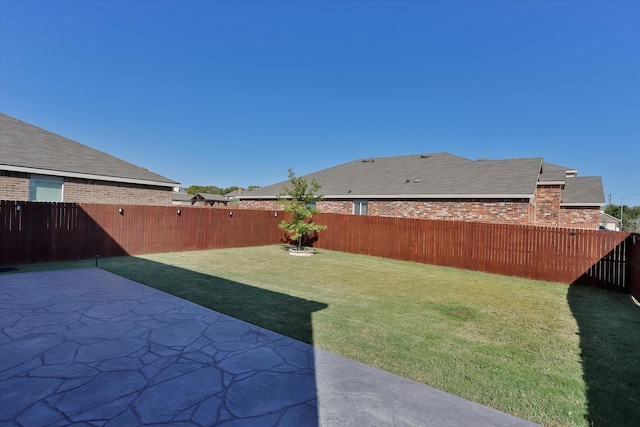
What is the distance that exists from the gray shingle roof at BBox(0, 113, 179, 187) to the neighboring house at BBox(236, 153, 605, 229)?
9.06 meters

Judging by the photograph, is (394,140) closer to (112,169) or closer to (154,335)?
(112,169)

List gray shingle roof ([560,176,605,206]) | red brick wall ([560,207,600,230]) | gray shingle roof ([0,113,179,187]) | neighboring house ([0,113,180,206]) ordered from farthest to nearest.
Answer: red brick wall ([560,207,600,230]) → gray shingle roof ([560,176,605,206]) → gray shingle roof ([0,113,179,187]) → neighboring house ([0,113,180,206])

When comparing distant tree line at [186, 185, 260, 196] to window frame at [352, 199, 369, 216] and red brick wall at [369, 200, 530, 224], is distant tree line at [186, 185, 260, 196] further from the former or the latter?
red brick wall at [369, 200, 530, 224]

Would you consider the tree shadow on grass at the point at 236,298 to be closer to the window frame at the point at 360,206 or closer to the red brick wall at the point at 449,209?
the red brick wall at the point at 449,209

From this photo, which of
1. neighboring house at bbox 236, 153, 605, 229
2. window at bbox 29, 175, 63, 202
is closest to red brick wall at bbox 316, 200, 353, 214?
neighboring house at bbox 236, 153, 605, 229

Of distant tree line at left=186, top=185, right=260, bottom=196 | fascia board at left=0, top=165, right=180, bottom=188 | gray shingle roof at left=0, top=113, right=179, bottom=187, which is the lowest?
fascia board at left=0, top=165, right=180, bottom=188

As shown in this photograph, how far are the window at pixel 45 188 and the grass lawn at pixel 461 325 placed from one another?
414 centimetres

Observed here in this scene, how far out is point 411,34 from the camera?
17.3 meters

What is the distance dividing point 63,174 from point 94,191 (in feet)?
4.46

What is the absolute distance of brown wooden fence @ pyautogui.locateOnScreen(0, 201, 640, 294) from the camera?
891 centimetres

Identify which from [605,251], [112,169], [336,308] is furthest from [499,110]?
[112,169]

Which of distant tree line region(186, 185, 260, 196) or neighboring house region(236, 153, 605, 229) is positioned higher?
distant tree line region(186, 185, 260, 196)

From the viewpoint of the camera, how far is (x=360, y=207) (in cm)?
1761

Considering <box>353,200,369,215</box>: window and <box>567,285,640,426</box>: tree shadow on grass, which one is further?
<box>353,200,369,215</box>: window
